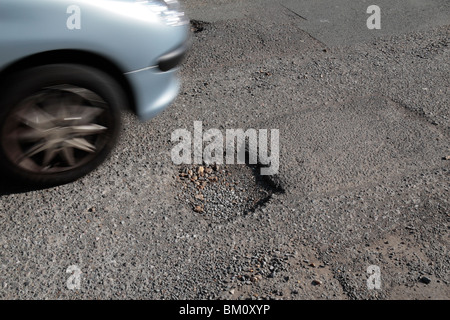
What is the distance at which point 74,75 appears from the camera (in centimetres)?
324

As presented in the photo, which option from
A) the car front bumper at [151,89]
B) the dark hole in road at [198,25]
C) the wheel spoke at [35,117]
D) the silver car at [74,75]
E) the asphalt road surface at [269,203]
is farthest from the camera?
the dark hole in road at [198,25]

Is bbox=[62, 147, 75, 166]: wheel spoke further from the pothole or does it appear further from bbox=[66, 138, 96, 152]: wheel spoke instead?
the pothole

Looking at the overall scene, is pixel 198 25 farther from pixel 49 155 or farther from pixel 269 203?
pixel 269 203

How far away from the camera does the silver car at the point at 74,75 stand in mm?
3066

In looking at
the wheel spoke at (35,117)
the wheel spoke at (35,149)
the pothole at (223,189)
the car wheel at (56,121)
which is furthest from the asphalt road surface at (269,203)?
the wheel spoke at (35,117)

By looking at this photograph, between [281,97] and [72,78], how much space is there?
197 cm

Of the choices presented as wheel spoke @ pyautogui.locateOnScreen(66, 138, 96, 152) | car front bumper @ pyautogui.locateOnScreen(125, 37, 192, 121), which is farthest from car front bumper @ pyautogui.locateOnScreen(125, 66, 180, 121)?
wheel spoke @ pyautogui.locateOnScreen(66, 138, 96, 152)

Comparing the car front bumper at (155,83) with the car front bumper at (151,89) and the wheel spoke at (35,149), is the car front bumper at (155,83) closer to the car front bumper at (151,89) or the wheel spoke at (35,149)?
the car front bumper at (151,89)

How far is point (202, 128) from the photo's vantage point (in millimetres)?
4086

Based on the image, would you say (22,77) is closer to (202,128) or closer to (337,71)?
(202,128)

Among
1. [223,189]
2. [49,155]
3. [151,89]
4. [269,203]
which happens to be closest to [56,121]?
[49,155]

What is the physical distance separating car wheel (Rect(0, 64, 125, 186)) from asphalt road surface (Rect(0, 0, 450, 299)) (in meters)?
0.17

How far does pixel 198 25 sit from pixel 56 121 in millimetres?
3073

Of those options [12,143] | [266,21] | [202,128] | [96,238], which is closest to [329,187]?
[202,128]
